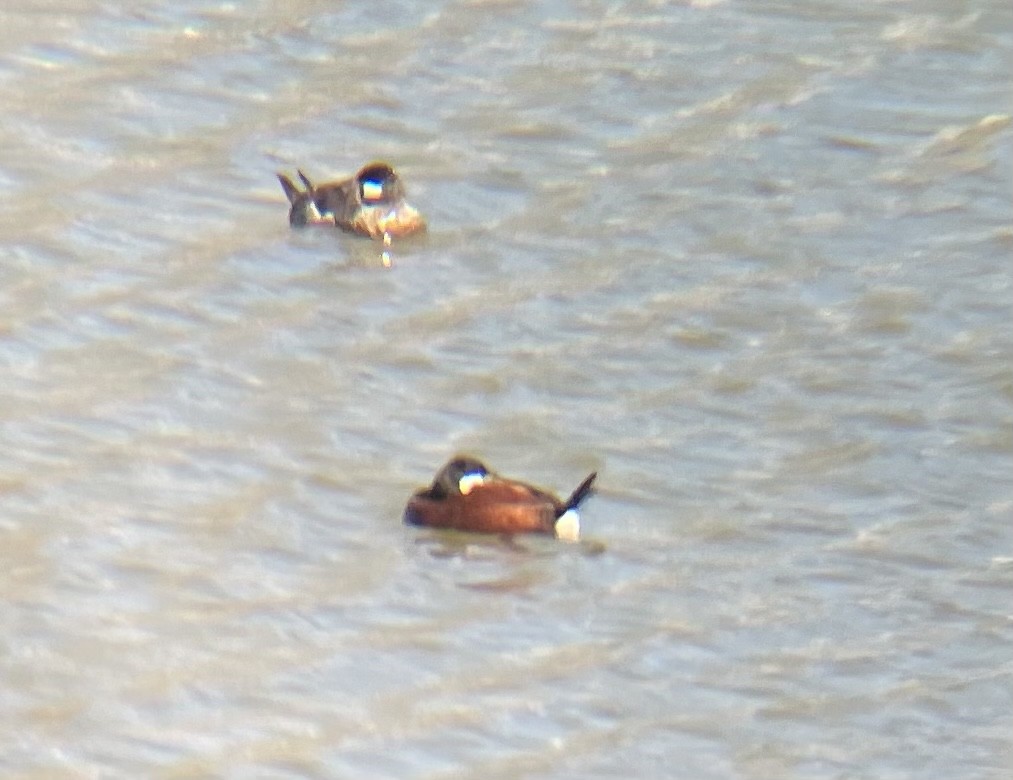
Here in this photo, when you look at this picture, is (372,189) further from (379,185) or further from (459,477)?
(459,477)

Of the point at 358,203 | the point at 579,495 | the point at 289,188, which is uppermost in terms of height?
the point at 289,188

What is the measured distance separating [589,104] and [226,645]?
5616mm

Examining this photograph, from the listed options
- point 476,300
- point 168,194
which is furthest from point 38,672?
point 168,194

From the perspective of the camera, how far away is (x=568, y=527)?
7.59 m

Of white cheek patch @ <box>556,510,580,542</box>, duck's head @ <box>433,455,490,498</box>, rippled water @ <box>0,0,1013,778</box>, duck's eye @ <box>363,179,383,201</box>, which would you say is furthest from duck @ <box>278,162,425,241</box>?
white cheek patch @ <box>556,510,580,542</box>

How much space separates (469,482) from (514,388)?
1.17 meters

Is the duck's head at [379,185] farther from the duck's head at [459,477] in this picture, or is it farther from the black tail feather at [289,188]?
the duck's head at [459,477]

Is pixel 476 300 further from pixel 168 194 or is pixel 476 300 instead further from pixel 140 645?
pixel 140 645

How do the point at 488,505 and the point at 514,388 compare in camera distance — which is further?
the point at 514,388

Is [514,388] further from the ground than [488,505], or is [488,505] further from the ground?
[514,388]

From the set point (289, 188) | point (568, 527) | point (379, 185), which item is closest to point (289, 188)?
point (289, 188)

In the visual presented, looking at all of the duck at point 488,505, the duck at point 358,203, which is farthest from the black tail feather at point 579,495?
the duck at point 358,203

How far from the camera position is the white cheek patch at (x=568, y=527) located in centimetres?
754

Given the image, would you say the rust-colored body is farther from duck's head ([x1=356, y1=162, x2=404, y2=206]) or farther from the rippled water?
duck's head ([x1=356, y1=162, x2=404, y2=206])
